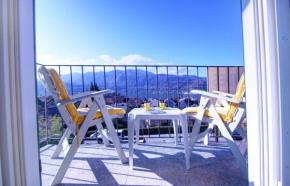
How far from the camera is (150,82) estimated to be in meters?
2.63

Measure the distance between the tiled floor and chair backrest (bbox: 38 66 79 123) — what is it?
1.80ft

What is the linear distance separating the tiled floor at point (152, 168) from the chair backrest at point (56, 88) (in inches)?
21.6

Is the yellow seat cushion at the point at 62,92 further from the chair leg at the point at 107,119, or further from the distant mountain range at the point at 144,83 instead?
the distant mountain range at the point at 144,83

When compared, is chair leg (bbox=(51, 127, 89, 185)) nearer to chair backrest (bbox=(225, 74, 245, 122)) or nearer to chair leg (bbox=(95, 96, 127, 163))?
chair leg (bbox=(95, 96, 127, 163))

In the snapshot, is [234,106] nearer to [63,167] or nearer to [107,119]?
[107,119]

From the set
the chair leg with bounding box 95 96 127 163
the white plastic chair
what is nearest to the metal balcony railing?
the chair leg with bounding box 95 96 127 163

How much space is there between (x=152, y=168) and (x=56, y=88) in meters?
1.17

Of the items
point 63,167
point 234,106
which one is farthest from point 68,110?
point 234,106

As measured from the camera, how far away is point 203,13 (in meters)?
3.42

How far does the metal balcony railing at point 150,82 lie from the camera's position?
2.41 meters

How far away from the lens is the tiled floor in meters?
1.21

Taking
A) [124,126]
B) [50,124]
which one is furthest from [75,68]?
[124,126]

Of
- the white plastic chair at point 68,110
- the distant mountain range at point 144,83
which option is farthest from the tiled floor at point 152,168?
the distant mountain range at point 144,83

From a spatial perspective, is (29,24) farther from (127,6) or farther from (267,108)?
(127,6)
